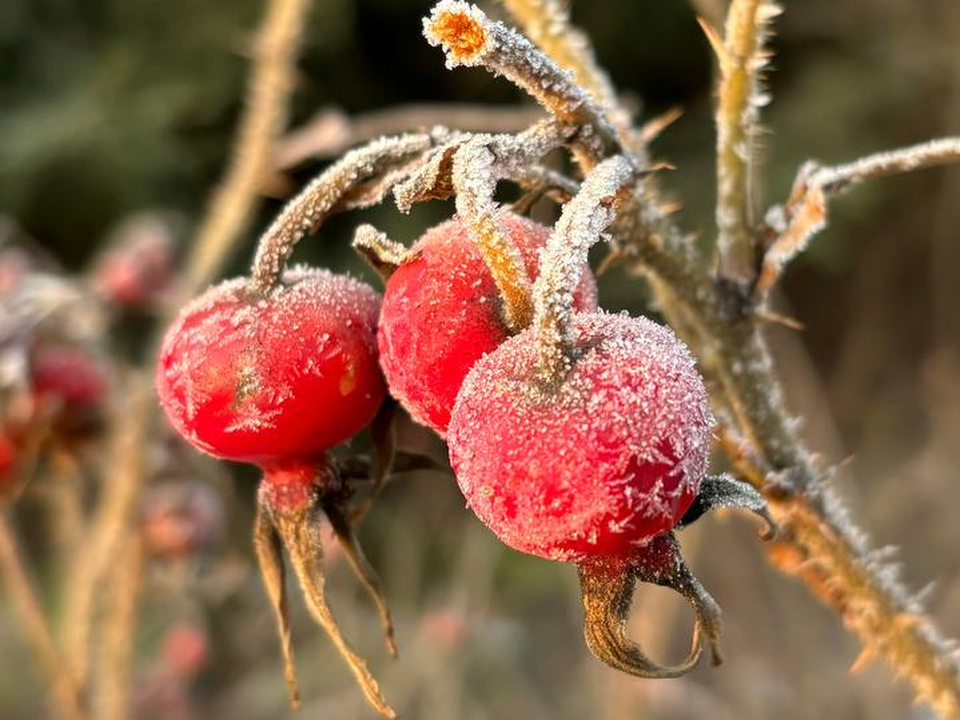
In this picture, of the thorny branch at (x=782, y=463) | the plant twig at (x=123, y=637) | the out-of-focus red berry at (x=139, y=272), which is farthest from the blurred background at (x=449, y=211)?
the thorny branch at (x=782, y=463)

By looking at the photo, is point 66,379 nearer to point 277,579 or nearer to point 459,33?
point 277,579

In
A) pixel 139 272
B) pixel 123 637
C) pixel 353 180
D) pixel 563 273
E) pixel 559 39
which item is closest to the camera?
pixel 563 273

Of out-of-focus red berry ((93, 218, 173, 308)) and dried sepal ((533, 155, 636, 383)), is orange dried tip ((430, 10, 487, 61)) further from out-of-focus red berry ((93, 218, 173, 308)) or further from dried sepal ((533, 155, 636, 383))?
out-of-focus red berry ((93, 218, 173, 308))

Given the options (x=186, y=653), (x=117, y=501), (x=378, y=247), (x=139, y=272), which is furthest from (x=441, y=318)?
(x=186, y=653)

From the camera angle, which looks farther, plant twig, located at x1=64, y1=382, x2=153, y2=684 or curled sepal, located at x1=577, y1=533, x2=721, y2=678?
plant twig, located at x1=64, y1=382, x2=153, y2=684

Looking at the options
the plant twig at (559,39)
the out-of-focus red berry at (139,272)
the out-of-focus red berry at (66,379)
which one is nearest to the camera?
the plant twig at (559,39)

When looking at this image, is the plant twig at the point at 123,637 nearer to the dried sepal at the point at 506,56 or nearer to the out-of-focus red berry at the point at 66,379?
the out-of-focus red berry at the point at 66,379

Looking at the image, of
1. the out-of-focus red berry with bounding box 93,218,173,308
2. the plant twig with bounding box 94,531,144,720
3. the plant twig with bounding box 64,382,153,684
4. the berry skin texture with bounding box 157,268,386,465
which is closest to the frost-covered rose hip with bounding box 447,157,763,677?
the berry skin texture with bounding box 157,268,386,465
